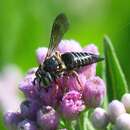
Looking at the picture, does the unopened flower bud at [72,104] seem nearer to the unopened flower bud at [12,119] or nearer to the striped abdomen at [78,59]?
the striped abdomen at [78,59]

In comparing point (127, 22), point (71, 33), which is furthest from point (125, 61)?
point (71, 33)

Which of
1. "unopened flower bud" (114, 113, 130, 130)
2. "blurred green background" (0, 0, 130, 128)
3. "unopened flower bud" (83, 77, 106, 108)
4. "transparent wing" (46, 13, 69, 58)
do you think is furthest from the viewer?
"blurred green background" (0, 0, 130, 128)

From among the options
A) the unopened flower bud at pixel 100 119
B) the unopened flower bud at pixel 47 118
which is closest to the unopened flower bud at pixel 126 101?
the unopened flower bud at pixel 100 119

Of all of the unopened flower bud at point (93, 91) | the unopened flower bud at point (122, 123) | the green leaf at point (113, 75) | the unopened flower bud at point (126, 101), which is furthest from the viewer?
the green leaf at point (113, 75)

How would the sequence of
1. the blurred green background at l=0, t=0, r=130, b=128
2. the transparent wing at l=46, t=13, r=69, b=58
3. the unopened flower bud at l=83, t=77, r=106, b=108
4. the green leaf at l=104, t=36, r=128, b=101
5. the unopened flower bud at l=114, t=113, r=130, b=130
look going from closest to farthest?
1. the unopened flower bud at l=114, t=113, r=130, b=130
2. the unopened flower bud at l=83, t=77, r=106, b=108
3. the transparent wing at l=46, t=13, r=69, b=58
4. the green leaf at l=104, t=36, r=128, b=101
5. the blurred green background at l=0, t=0, r=130, b=128

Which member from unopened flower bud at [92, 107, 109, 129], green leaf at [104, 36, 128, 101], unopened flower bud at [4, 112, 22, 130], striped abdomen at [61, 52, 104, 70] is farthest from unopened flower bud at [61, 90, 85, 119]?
green leaf at [104, 36, 128, 101]

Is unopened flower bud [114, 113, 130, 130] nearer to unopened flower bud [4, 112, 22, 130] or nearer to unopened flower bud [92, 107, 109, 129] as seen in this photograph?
unopened flower bud [92, 107, 109, 129]

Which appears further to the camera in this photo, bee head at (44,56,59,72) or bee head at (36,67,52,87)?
bee head at (44,56,59,72)

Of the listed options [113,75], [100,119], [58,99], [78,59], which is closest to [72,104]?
[58,99]
